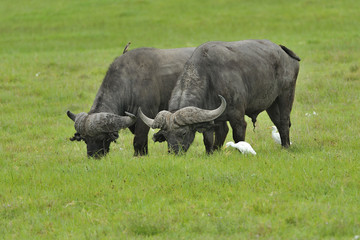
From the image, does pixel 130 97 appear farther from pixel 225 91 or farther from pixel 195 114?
pixel 195 114

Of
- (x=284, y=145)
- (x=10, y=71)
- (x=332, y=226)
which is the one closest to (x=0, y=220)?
(x=332, y=226)

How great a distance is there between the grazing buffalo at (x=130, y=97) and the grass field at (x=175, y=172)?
423 millimetres

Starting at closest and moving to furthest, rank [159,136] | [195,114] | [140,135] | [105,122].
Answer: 1. [195,114]
2. [159,136]
3. [105,122]
4. [140,135]

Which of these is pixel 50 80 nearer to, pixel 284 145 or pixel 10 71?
pixel 10 71

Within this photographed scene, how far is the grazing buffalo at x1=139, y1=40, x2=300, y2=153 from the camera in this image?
982 cm

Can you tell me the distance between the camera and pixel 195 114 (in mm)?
9727

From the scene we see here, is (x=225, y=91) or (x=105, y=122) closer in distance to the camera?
(x=225, y=91)

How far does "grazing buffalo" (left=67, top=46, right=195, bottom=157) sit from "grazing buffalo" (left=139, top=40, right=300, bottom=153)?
0.89 m

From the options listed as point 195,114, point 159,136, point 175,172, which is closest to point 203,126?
point 195,114

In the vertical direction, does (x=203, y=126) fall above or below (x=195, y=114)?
below

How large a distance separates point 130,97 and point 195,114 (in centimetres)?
240

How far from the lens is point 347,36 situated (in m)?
27.2

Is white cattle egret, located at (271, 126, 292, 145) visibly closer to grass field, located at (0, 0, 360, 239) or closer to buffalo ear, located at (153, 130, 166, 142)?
grass field, located at (0, 0, 360, 239)

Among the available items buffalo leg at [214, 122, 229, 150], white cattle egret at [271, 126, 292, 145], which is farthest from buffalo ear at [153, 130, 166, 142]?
white cattle egret at [271, 126, 292, 145]
